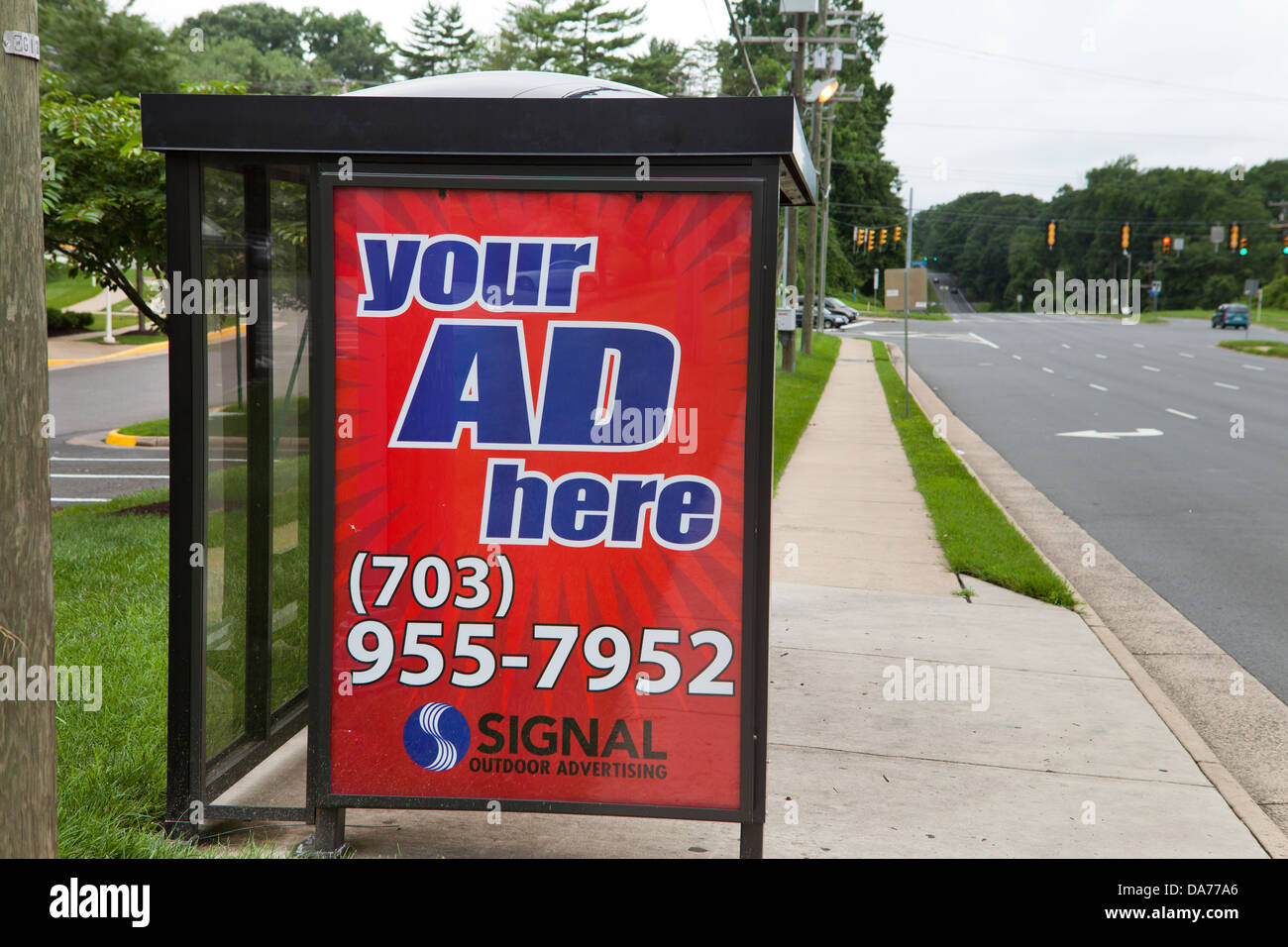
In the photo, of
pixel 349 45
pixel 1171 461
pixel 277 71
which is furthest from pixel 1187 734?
pixel 349 45

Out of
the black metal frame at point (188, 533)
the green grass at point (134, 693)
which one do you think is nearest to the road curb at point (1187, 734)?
the black metal frame at point (188, 533)

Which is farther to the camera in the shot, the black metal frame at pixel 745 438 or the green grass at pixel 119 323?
the green grass at pixel 119 323

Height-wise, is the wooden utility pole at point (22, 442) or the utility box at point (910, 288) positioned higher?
the utility box at point (910, 288)

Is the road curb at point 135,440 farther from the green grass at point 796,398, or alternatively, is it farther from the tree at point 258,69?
the tree at point 258,69

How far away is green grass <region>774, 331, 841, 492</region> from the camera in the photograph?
50.6 feet

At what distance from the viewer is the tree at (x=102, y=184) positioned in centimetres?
885

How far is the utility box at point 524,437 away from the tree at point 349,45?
9515cm

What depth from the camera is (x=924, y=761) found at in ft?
16.5

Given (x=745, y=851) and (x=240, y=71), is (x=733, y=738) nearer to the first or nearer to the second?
(x=745, y=851)

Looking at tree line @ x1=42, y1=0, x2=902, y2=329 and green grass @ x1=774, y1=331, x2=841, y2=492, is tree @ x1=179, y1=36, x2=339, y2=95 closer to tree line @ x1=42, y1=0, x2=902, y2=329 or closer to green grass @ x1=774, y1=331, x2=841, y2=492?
tree line @ x1=42, y1=0, x2=902, y2=329

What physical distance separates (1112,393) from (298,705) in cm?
2291

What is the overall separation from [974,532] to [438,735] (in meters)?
7.13

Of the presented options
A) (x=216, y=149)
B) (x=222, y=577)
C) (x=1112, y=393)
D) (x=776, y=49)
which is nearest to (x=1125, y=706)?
(x=222, y=577)

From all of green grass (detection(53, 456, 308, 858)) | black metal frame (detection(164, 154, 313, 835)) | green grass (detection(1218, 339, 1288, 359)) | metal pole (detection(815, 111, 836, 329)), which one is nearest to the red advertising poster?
black metal frame (detection(164, 154, 313, 835))
